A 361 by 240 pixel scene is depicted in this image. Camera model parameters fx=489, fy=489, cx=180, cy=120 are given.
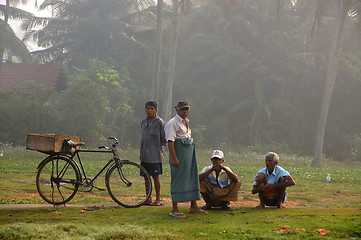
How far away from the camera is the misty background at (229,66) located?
31.0m

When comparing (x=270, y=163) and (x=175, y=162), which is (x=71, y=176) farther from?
(x=270, y=163)

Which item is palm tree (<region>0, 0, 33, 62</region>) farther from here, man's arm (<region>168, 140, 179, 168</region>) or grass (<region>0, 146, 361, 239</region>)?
man's arm (<region>168, 140, 179, 168</region>)

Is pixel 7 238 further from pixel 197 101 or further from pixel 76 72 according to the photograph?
pixel 197 101

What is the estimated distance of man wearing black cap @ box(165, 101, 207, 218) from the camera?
771cm

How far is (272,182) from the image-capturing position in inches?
331

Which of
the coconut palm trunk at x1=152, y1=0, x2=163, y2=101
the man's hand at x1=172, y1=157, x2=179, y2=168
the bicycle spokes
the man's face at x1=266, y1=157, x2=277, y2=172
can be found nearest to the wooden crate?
the bicycle spokes

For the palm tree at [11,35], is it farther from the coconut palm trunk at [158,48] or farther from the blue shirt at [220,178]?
the blue shirt at [220,178]

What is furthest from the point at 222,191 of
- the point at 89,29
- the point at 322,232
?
the point at 89,29

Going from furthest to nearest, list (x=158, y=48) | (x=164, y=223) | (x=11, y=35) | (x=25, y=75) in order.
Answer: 1. (x=11, y=35)
2. (x=25, y=75)
3. (x=158, y=48)
4. (x=164, y=223)

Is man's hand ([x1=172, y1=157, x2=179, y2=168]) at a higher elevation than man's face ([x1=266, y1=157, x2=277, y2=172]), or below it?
below

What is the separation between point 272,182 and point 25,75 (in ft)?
86.2

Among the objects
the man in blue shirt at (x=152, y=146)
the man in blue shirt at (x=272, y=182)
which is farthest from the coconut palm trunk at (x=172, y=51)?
the man in blue shirt at (x=272, y=182)

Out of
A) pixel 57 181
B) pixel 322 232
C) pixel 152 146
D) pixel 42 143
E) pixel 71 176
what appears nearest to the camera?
pixel 322 232

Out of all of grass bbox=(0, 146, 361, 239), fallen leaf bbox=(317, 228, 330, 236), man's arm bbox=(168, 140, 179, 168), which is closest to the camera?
grass bbox=(0, 146, 361, 239)
